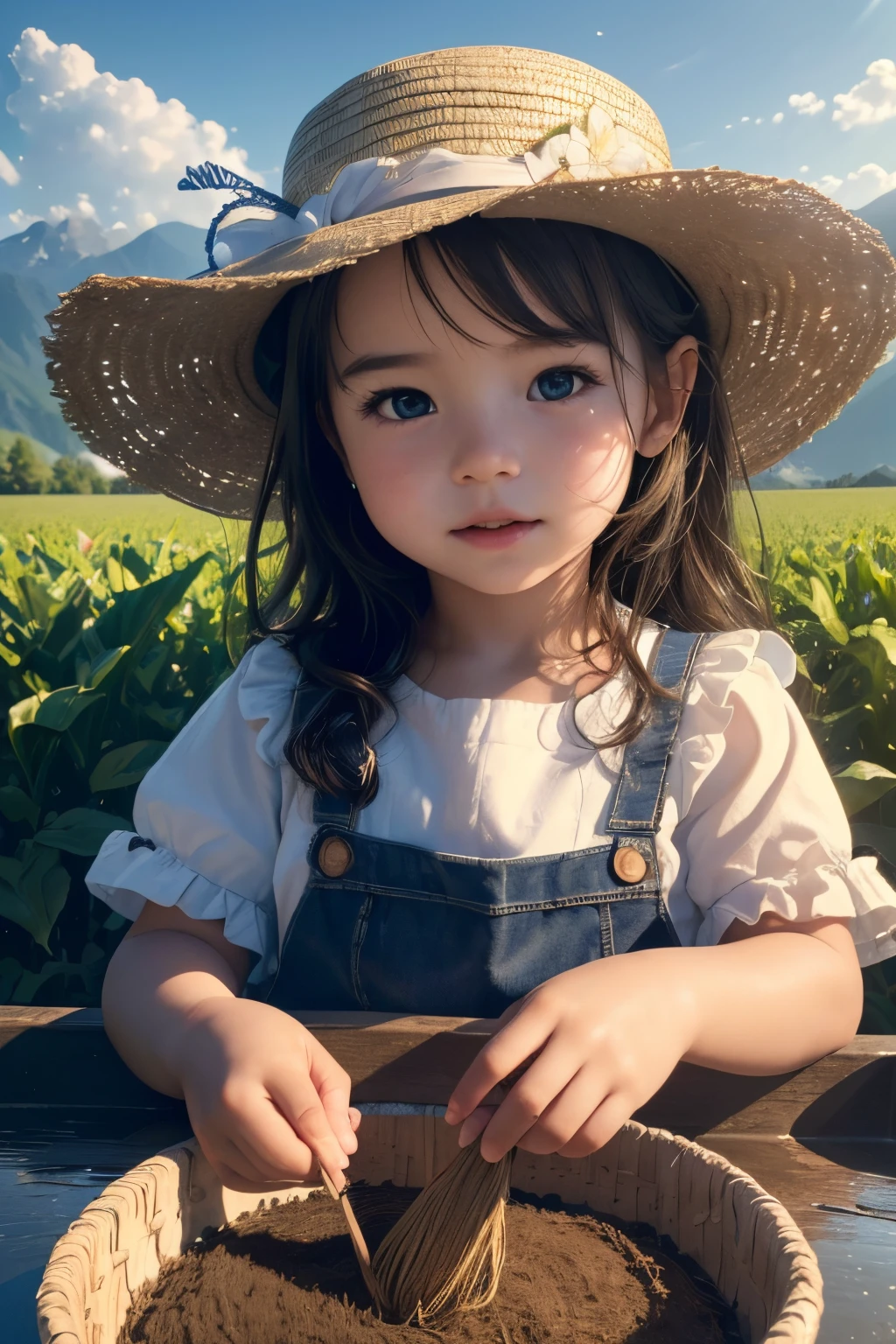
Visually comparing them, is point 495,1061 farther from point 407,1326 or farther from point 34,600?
point 34,600

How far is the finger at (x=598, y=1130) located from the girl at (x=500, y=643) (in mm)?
68

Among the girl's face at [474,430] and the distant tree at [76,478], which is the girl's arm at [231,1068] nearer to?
the girl's face at [474,430]

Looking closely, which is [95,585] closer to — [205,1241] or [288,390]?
[288,390]

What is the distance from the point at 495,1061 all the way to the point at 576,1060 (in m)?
0.07

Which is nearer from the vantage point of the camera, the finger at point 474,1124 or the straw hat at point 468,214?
the finger at point 474,1124

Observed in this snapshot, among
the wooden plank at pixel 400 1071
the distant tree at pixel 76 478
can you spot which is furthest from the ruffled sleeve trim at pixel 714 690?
the distant tree at pixel 76 478

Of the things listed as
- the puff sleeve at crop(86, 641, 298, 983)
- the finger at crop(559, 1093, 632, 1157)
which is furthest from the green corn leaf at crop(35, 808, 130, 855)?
the finger at crop(559, 1093, 632, 1157)

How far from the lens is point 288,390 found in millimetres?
1465

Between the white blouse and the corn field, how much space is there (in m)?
0.32

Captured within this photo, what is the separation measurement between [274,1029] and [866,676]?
3.85ft

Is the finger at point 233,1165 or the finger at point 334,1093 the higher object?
the finger at point 334,1093

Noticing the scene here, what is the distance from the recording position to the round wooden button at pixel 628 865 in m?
1.26

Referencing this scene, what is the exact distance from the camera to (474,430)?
47.9 inches

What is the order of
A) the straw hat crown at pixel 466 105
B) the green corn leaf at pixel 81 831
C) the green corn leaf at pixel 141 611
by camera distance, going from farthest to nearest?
the green corn leaf at pixel 141 611
the green corn leaf at pixel 81 831
the straw hat crown at pixel 466 105
